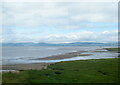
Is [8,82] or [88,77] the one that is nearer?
[8,82]

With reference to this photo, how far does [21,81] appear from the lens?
2072cm

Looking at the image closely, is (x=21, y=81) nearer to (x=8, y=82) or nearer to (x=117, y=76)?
(x=8, y=82)

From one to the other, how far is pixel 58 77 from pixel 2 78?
7.61m

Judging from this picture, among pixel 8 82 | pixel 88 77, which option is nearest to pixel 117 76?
pixel 88 77

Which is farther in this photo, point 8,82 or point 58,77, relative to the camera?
point 58,77

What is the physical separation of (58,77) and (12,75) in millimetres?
6775

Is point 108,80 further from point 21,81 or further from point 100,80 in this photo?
point 21,81

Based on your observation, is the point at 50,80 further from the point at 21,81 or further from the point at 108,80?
the point at 108,80

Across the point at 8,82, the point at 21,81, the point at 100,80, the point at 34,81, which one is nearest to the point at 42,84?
the point at 34,81

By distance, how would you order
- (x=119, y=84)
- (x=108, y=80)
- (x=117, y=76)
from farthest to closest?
(x=117, y=76) < (x=108, y=80) < (x=119, y=84)

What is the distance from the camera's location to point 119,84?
772 inches

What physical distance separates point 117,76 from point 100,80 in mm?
3283

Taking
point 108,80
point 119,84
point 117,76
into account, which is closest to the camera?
point 119,84

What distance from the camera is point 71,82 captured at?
20141mm
